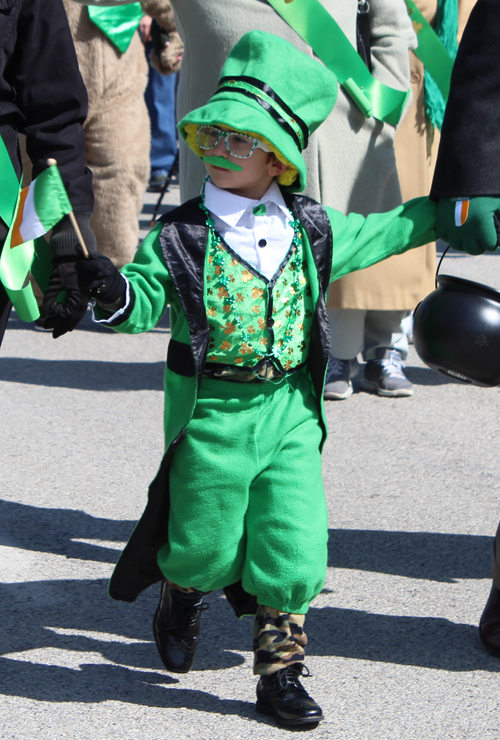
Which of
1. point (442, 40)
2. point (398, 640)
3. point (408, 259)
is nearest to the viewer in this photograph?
point (398, 640)

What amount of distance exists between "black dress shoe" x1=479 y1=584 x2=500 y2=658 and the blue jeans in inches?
357

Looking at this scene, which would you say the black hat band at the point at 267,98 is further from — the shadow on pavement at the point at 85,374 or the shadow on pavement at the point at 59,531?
the shadow on pavement at the point at 85,374

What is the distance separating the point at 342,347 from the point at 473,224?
7.98ft

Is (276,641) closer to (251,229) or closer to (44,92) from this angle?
(251,229)

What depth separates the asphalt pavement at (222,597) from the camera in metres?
2.55

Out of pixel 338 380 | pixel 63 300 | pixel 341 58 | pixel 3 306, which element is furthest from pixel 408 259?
pixel 63 300

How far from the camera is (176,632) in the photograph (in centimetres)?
269

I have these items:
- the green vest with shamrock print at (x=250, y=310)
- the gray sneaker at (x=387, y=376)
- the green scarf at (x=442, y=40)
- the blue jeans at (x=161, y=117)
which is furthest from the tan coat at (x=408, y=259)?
the blue jeans at (x=161, y=117)

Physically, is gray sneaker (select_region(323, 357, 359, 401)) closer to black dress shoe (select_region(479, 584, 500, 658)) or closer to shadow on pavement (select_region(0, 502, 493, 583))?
shadow on pavement (select_region(0, 502, 493, 583))

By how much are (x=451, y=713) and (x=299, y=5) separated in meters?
2.55

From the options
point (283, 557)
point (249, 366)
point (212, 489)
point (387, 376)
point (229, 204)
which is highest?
point (229, 204)

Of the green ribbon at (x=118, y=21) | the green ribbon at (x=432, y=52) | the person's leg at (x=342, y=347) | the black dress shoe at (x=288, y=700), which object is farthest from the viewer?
the green ribbon at (x=118, y=21)

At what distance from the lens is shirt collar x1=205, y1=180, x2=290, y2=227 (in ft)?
8.55

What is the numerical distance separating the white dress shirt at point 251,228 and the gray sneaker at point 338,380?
2.48m
